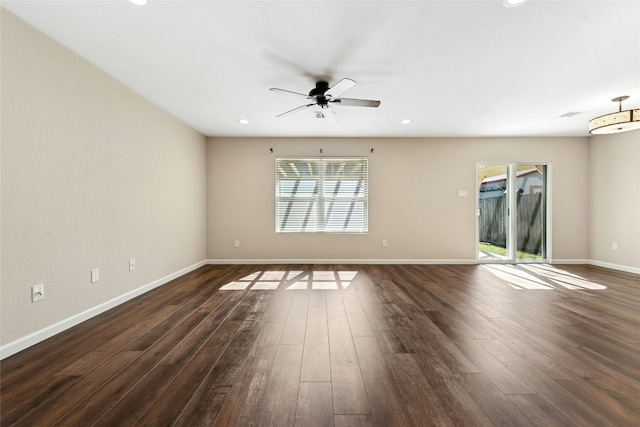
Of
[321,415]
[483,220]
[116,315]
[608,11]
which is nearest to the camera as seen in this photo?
[321,415]

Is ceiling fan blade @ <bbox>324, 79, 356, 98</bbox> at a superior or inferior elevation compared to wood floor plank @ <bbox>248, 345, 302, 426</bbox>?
superior

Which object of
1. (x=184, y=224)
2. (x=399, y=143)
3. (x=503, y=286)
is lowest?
(x=503, y=286)

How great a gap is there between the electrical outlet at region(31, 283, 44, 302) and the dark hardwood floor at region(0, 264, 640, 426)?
0.35 m

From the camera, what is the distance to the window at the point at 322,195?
5.16 meters

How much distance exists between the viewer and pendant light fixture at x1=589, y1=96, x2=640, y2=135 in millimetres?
3213

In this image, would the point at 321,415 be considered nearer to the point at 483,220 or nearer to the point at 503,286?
the point at 503,286

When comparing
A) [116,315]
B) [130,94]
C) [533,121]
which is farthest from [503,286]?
[130,94]

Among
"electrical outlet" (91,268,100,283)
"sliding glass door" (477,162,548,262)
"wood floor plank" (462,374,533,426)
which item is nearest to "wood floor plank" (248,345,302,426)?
"wood floor plank" (462,374,533,426)

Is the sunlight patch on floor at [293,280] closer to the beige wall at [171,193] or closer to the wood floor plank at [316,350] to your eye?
the beige wall at [171,193]

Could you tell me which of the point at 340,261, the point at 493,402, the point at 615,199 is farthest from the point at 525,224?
the point at 493,402

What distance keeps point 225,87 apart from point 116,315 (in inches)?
103

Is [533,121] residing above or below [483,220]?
above

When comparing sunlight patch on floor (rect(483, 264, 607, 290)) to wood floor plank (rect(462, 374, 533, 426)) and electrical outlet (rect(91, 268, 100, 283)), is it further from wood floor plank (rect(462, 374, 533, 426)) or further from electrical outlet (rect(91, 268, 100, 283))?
electrical outlet (rect(91, 268, 100, 283))

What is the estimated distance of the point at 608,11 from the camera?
1.89m
